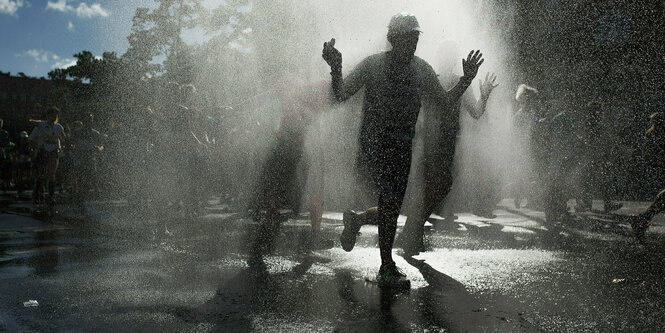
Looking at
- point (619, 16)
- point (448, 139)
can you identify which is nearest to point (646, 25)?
point (619, 16)

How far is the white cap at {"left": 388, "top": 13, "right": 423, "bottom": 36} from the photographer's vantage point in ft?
15.4

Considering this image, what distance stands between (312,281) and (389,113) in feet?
4.74

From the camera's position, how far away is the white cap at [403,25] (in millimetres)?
4684

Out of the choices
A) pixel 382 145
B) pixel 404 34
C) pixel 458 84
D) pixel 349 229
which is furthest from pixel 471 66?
pixel 349 229

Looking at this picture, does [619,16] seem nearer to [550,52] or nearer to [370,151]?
[550,52]

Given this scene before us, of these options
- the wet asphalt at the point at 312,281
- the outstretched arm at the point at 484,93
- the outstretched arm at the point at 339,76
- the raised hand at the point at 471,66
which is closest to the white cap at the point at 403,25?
the outstretched arm at the point at 339,76

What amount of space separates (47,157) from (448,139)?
26.1ft

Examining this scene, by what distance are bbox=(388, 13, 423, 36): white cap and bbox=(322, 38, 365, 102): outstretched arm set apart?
15.2 inches

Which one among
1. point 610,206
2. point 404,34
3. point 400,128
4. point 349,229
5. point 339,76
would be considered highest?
point 404,34

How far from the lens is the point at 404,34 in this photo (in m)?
4.68

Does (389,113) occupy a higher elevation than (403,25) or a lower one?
lower

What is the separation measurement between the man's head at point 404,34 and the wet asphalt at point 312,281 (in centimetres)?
182

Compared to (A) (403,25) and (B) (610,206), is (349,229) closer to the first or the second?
(A) (403,25)

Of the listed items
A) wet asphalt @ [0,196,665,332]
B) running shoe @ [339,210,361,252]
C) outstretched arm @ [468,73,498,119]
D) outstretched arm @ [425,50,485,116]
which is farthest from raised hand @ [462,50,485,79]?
wet asphalt @ [0,196,665,332]
